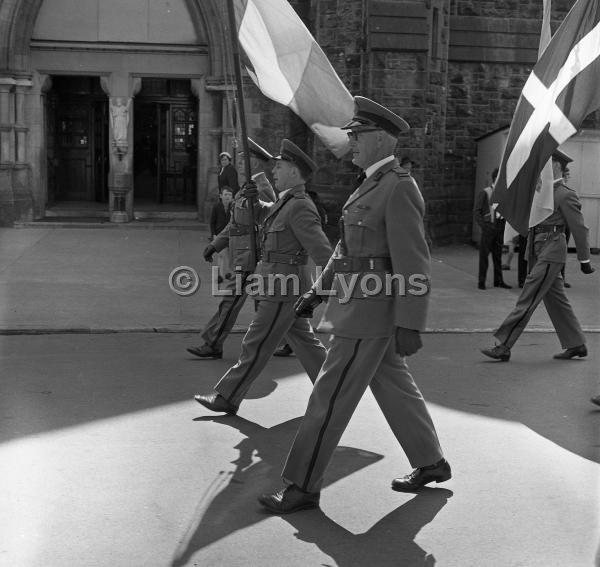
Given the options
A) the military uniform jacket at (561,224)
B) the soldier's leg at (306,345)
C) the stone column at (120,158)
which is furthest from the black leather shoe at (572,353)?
the stone column at (120,158)

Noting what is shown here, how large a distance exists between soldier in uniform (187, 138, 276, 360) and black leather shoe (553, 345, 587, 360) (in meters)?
2.93

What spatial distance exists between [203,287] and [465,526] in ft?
29.9

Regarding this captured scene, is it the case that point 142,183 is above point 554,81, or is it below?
below

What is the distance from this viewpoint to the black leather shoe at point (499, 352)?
926 centimetres

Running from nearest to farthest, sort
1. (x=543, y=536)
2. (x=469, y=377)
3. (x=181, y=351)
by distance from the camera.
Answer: (x=543, y=536) → (x=469, y=377) → (x=181, y=351)

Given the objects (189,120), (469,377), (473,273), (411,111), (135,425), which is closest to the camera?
(135,425)

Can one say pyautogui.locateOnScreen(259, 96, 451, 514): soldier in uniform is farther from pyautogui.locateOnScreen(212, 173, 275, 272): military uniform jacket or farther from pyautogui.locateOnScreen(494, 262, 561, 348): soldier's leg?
pyautogui.locateOnScreen(494, 262, 561, 348): soldier's leg

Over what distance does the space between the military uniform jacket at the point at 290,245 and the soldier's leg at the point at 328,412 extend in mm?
1623

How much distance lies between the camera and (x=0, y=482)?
17.9ft

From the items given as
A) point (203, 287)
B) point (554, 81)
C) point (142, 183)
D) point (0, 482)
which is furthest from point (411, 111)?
point (0, 482)

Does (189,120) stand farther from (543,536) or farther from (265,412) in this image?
(543,536)

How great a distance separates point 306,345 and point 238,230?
180 centimetres

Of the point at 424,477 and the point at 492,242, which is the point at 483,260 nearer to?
the point at 492,242

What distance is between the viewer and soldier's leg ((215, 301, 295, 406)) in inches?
276
